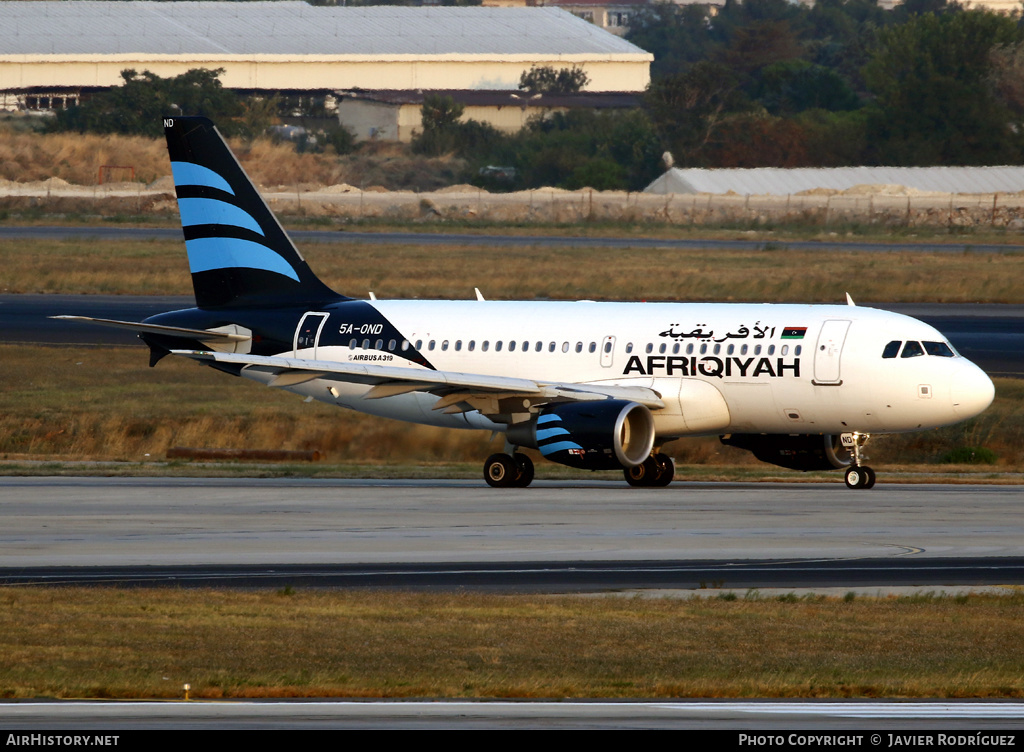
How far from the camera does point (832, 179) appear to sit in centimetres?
14325

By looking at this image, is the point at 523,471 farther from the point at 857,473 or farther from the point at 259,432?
the point at 259,432

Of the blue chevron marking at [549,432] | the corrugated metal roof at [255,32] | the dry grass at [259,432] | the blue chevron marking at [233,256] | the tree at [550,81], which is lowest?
the dry grass at [259,432]

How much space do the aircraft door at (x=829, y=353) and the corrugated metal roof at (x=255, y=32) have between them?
152 metres

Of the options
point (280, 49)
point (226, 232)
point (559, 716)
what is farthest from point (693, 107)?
point (559, 716)

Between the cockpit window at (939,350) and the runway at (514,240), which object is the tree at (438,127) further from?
the cockpit window at (939,350)

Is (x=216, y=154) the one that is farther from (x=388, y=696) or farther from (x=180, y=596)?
(x=388, y=696)

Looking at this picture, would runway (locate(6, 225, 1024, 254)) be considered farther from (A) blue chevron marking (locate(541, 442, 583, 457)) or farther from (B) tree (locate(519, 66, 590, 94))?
(B) tree (locate(519, 66, 590, 94))

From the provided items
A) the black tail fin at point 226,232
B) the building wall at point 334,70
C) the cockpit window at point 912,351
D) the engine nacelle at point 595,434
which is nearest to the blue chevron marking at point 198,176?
the black tail fin at point 226,232

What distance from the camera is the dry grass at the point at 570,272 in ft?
253

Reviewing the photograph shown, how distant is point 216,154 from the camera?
42.5 m

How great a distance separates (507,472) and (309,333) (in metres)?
6.77

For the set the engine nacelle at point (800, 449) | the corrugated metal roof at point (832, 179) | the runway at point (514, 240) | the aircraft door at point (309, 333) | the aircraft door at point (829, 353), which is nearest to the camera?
the aircraft door at point (829, 353)

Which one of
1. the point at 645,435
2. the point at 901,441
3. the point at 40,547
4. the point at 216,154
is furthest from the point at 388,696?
the point at 901,441

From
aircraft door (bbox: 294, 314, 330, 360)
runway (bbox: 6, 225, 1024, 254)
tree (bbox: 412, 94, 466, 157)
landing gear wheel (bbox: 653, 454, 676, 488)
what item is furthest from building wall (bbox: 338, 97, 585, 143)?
landing gear wheel (bbox: 653, 454, 676, 488)
